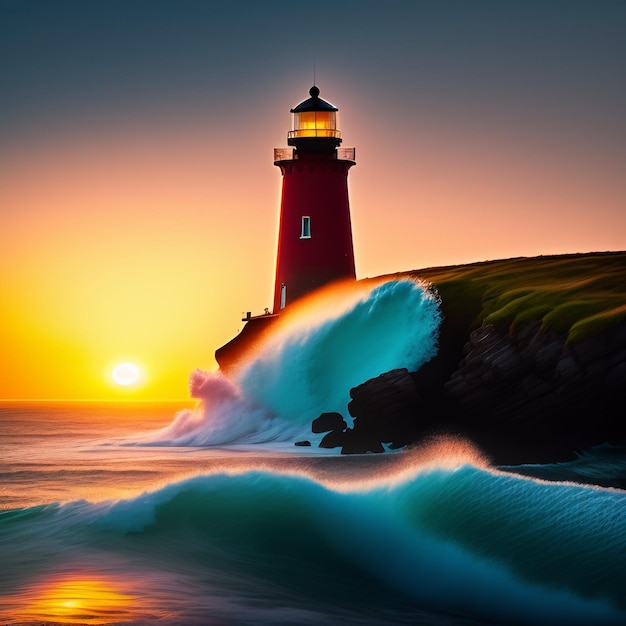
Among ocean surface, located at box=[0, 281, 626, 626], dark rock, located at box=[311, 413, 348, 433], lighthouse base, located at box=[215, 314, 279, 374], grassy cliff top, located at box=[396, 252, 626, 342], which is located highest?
lighthouse base, located at box=[215, 314, 279, 374]

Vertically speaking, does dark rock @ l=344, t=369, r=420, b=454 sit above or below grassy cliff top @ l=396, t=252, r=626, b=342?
below

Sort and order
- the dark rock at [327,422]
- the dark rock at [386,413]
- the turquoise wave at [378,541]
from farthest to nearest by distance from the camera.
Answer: the dark rock at [327,422] < the dark rock at [386,413] < the turquoise wave at [378,541]

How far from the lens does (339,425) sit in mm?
41406

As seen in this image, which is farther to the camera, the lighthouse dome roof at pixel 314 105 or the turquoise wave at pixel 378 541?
the lighthouse dome roof at pixel 314 105

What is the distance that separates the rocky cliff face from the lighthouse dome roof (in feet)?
52.6

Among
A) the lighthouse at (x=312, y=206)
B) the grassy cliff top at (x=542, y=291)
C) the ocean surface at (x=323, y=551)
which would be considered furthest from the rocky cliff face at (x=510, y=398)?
the lighthouse at (x=312, y=206)

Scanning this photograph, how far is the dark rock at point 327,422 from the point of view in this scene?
41.7 meters

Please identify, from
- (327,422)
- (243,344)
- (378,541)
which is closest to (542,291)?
(327,422)

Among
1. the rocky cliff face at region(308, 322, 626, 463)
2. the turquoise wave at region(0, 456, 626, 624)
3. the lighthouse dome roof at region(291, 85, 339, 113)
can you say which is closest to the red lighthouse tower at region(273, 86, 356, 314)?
the lighthouse dome roof at region(291, 85, 339, 113)

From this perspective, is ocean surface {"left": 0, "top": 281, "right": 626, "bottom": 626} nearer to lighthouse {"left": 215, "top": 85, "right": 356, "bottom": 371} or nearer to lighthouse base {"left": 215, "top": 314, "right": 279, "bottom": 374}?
lighthouse base {"left": 215, "top": 314, "right": 279, "bottom": 374}

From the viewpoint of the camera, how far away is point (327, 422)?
4234cm

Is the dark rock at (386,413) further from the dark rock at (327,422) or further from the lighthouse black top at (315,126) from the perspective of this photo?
the lighthouse black top at (315,126)

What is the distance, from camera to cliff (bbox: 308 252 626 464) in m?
33.2

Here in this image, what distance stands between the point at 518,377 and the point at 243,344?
18594 millimetres
